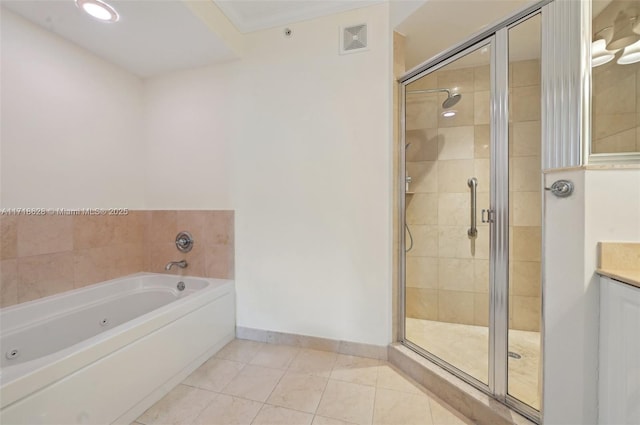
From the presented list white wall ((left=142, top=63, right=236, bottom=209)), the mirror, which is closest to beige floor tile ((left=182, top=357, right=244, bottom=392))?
white wall ((left=142, top=63, right=236, bottom=209))

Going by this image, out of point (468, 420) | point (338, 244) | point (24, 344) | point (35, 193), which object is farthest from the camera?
point (338, 244)

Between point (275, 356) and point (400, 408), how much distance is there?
0.93 m

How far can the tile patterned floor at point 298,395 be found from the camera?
1.30 m

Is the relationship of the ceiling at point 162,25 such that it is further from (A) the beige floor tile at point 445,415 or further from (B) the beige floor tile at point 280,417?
(A) the beige floor tile at point 445,415

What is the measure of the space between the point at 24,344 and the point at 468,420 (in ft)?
8.62

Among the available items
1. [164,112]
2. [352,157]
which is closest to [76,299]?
[164,112]

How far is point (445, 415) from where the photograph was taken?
4.33 ft

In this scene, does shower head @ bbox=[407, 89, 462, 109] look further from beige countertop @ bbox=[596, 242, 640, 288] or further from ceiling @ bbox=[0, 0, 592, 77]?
beige countertop @ bbox=[596, 242, 640, 288]

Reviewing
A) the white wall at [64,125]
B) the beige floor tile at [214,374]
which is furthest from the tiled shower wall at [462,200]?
the white wall at [64,125]

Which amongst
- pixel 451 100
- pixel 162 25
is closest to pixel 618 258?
pixel 451 100

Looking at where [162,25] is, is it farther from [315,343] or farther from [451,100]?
[315,343]

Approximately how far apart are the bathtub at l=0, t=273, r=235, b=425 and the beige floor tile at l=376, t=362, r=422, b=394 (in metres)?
1.26

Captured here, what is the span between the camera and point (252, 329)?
6.86 ft

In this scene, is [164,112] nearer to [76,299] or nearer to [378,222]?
[76,299]
